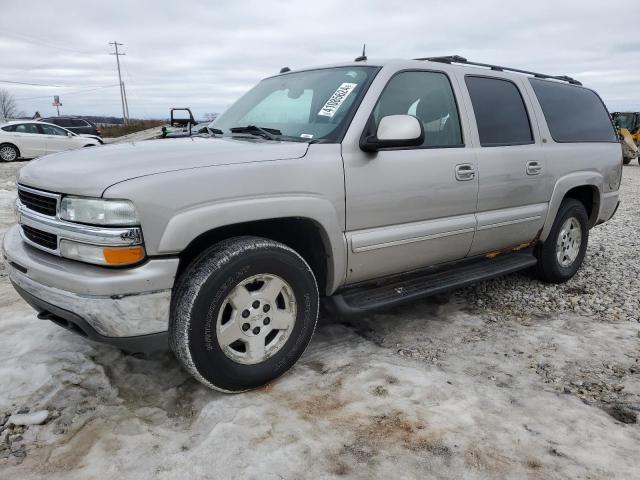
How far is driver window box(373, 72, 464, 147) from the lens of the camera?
10.8 feet

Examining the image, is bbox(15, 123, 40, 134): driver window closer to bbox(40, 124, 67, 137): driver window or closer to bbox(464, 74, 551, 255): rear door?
bbox(40, 124, 67, 137): driver window

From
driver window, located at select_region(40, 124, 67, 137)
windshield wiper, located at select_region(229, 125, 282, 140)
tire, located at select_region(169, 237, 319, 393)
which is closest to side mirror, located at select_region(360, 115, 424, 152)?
windshield wiper, located at select_region(229, 125, 282, 140)

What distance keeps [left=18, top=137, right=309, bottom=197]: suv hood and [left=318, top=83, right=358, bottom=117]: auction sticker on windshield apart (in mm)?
388

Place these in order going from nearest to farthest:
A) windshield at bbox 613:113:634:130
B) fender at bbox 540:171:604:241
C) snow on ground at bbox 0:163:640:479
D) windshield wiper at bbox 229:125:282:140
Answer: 1. snow on ground at bbox 0:163:640:479
2. windshield wiper at bbox 229:125:282:140
3. fender at bbox 540:171:604:241
4. windshield at bbox 613:113:634:130

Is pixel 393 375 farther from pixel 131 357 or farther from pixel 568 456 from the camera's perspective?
pixel 131 357

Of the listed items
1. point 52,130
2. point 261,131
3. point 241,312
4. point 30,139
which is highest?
point 52,130

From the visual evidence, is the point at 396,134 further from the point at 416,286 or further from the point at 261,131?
the point at 416,286

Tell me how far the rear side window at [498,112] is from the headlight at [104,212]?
2.52 metres

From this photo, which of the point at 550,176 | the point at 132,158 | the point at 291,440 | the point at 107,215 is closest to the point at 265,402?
the point at 291,440

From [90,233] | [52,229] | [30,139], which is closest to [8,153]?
[30,139]

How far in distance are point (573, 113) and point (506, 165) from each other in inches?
55.7

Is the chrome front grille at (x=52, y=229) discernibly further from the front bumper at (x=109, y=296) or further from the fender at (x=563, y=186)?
the fender at (x=563, y=186)

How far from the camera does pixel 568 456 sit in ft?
7.45

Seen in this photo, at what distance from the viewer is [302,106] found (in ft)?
11.0
